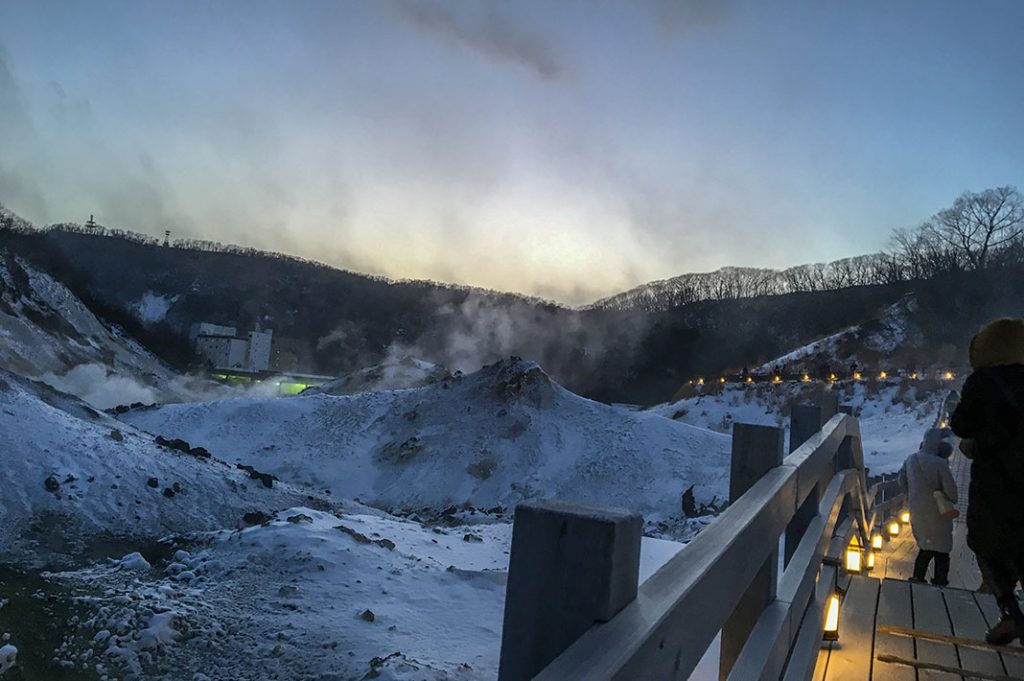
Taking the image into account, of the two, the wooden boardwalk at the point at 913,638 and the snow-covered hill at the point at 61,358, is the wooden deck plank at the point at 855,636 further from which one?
the snow-covered hill at the point at 61,358

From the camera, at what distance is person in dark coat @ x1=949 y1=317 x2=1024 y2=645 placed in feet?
10.0

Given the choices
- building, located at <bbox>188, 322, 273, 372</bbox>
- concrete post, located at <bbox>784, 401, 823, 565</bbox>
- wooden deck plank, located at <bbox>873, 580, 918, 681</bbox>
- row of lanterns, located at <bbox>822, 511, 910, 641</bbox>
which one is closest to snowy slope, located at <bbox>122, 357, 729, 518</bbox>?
row of lanterns, located at <bbox>822, 511, 910, 641</bbox>

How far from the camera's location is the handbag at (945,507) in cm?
596

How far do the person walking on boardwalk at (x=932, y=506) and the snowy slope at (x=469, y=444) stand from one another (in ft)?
33.0

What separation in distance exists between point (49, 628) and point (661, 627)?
19.2ft

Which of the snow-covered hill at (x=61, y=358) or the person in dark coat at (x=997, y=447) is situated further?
the snow-covered hill at (x=61, y=358)

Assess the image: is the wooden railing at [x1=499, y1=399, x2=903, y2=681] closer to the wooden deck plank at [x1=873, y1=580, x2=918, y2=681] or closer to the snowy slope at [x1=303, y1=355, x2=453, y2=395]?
the wooden deck plank at [x1=873, y1=580, x2=918, y2=681]

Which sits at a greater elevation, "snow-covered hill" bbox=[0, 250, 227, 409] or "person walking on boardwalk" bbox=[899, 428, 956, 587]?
"snow-covered hill" bbox=[0, 250, 227, 409]

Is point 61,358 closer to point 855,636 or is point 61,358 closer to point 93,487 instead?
point 93,487

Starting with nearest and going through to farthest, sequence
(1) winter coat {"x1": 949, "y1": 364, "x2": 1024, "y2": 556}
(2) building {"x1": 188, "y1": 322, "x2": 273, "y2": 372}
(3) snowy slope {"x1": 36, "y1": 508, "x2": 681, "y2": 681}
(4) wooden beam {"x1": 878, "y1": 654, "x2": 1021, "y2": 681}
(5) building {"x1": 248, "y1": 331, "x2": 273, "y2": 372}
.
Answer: (1) winter coat {"x1": 949, "y1": 364, "x2": 1024, "y2": 556} < (4) wooden beam {"x1": 878, "y1": 654, "x2": 1021, "y2": 681} < (3) snowy slope {"x1": 36, "y1": 508, "x2": 681, "y2": 681} < (2) building {"x1": 188, "y1": 322, "x2": 273, "y2": 372} < (5) building {"x1": 248, "y1": 331, "x2": 273, "y2": 372}

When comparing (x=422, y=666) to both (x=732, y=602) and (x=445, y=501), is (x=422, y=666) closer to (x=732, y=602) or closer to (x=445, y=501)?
(x=732, y=602)

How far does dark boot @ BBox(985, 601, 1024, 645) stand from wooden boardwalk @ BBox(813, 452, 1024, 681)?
0.16 ft

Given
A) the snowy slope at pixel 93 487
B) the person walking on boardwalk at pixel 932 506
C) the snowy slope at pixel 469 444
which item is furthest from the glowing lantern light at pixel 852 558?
the snowy slope at pixel 469 444

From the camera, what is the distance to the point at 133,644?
5.14 m
